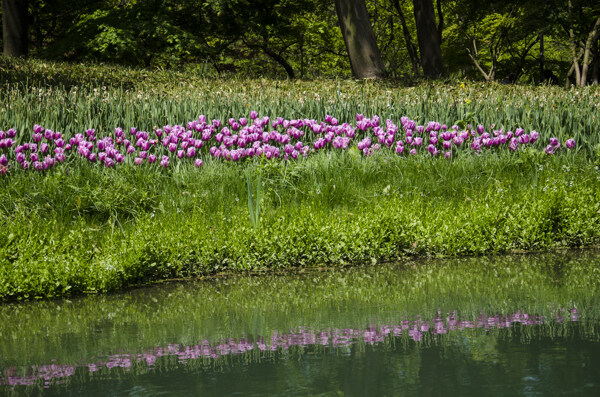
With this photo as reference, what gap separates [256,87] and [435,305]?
926 cm

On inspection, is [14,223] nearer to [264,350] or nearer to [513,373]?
[264,350]

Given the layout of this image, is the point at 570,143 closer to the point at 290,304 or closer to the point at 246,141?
the point at 246,141

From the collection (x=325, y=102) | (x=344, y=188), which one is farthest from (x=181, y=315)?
(x=325, y=102)

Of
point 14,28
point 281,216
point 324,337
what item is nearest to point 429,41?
point 14,28

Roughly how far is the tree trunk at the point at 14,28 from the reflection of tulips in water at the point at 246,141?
13.5 meters

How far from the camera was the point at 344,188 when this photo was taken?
7.10 meters

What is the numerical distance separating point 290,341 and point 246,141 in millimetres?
4511

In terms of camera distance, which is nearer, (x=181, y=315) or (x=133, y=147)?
(x=181, y=315)

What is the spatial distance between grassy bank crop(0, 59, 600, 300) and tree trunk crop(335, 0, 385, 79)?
23.8 feet

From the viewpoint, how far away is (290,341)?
11.6 ft

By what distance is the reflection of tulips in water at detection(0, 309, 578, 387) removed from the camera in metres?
3.22

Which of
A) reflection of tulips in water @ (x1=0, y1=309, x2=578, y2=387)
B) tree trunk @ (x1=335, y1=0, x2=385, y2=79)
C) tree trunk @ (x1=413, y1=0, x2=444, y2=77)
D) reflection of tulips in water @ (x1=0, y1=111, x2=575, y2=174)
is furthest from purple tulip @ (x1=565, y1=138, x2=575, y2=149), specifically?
tree trunk @ (x1=413, y1=0, x2=444, y2=77)

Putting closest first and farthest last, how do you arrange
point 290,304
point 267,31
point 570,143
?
point 290,304, point 570,143, point 267,31

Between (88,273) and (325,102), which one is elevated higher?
(325,102)
